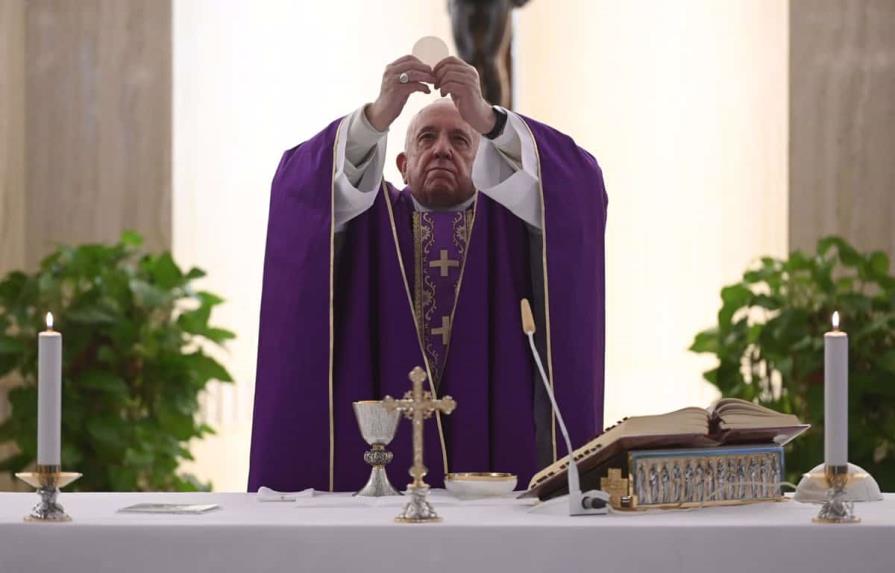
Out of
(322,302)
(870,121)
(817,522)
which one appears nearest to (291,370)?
(322,302)

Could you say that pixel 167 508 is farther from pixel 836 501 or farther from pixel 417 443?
pixel 836 501

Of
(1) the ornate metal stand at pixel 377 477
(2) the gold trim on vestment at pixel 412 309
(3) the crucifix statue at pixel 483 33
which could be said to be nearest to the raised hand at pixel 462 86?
(2) the gold trim on vestment at pixel 412 309

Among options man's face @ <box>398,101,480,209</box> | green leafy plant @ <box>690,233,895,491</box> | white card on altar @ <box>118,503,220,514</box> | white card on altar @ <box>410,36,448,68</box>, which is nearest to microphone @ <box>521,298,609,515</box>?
white card on altar @ <box>118,503,220,514</box>

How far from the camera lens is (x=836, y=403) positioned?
2.24m

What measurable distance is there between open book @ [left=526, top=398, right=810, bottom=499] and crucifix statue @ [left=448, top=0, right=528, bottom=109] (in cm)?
411

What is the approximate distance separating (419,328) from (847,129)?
11.2 feet

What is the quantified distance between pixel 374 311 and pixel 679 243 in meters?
3.90

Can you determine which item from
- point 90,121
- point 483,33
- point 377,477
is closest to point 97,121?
point 90,121

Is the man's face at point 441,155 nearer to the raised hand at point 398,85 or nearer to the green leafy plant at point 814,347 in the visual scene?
the raised hand at point 398,85

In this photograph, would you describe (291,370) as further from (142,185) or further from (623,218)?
(623,218)

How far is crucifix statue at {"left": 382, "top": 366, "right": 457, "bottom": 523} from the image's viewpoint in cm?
223

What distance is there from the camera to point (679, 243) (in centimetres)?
709

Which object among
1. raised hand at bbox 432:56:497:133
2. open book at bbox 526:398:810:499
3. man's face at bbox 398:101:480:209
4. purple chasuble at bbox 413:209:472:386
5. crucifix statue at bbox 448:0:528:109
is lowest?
open book at bbox 526:398:810:499

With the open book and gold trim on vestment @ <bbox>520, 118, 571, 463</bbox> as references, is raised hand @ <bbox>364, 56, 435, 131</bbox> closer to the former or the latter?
gold trim on vestment @ <bbox>520, 118, 571, 463</bbox>
